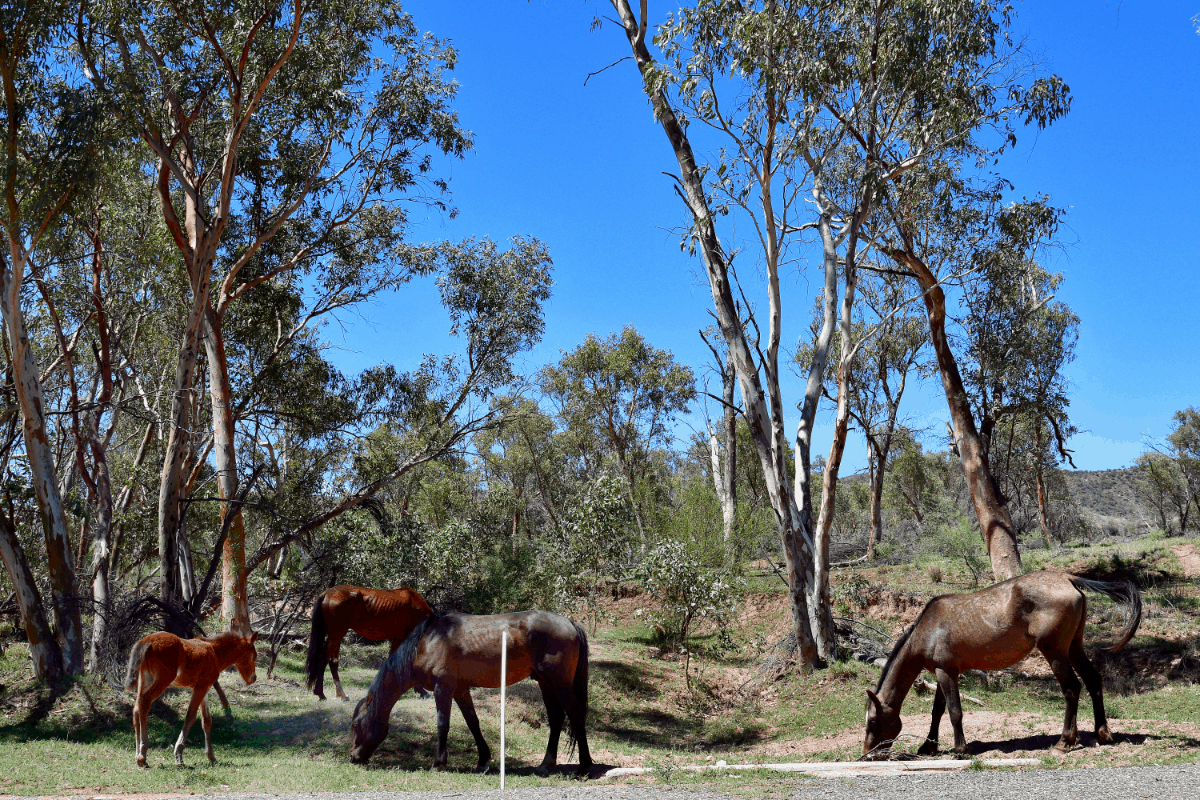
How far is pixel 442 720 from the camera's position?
9008 millimetres

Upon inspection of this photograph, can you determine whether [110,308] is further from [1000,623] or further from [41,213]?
[1000,623]

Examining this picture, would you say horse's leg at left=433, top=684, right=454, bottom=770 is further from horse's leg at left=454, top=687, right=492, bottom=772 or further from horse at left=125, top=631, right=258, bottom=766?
horse at left=125, top=631, right=258, bottom=766

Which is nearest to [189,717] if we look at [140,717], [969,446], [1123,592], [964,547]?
[140,717]

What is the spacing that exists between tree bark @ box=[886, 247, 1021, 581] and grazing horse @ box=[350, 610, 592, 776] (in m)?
13.3

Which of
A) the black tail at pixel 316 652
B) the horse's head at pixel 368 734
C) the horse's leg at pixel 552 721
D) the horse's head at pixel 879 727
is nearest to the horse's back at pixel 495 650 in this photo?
the horse's leg at pixel 552 721

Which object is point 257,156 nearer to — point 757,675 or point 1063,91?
point 757,675

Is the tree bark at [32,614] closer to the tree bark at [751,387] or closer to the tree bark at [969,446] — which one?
the tree bark at [751,387]

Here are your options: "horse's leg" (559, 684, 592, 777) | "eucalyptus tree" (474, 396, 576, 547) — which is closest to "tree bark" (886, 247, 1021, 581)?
"horse's leg" (559, 684, 592, 777)

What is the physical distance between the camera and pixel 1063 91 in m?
16.6

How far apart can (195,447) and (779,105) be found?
1585 cm

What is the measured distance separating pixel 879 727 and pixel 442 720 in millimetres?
4746

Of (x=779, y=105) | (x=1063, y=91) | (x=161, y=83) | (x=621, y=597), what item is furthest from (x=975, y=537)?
(x=161, y=83)

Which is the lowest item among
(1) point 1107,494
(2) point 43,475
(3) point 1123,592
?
(3) point 1123,592

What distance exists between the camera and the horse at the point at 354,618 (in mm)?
10476
